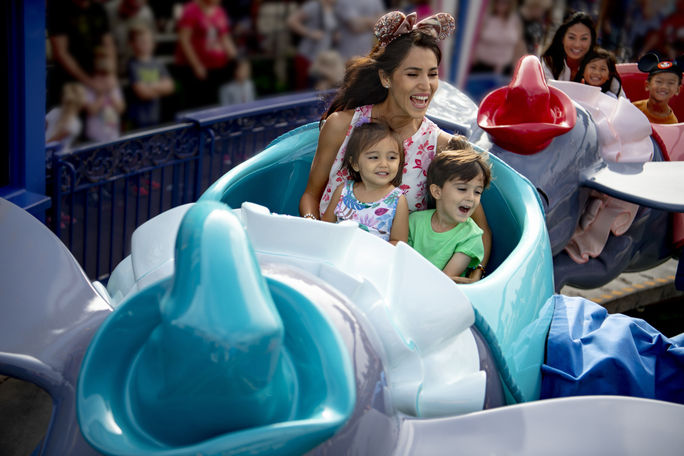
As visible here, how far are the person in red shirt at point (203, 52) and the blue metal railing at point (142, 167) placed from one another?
0.52 metres

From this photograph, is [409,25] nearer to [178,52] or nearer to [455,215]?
[455,215]

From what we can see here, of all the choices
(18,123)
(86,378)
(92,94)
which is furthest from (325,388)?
(92,94)

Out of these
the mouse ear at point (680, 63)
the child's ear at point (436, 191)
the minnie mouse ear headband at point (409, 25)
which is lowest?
the child's ear at point (436, 191)

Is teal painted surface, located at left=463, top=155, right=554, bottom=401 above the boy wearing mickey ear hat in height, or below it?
below

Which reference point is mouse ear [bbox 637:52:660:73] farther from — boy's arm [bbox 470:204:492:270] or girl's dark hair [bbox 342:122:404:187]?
girl's dark hair [bbox 342:122:404:187]

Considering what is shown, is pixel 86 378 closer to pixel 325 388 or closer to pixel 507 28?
pixel 325 388

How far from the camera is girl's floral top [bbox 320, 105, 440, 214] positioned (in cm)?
251

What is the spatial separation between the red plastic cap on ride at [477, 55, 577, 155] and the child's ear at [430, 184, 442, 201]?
2.02 feet

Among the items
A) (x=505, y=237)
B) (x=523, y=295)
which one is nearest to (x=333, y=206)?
(x=505, y=237)

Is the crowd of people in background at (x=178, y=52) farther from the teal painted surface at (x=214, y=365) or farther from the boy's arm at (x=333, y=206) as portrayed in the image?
the teal painted surface at (x=214, y=365)

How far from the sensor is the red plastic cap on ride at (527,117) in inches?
112

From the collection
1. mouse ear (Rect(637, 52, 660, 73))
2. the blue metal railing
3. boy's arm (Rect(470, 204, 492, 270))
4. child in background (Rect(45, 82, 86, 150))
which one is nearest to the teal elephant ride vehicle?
boy's arm (Rect(470, 204, 492, 270))

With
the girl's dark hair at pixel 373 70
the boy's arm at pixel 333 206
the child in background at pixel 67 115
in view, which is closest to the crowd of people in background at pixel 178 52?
the child in background at pixel 67 115

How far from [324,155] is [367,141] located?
314 millimetres
